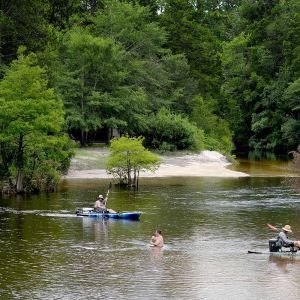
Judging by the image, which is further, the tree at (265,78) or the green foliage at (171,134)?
the tree at (265,78)

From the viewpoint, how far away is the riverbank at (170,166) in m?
66.4

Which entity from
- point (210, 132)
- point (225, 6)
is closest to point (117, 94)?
point (210, 132)

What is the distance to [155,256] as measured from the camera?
33188mm

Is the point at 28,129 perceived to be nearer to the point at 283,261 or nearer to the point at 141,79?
the point at 283,261

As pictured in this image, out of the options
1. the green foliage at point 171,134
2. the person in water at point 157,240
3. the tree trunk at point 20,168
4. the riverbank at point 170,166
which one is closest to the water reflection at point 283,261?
the person in water at point 157,240

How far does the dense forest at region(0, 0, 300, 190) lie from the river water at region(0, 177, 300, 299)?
20.3ft

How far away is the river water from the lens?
2736 cm

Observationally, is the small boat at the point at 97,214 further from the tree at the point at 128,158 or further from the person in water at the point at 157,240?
the tree at the point at 128,158

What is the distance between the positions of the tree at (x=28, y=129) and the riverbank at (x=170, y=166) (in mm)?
9145

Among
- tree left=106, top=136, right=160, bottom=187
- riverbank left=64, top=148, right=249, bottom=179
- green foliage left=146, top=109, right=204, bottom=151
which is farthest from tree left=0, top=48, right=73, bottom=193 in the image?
green foliage left=146, top=109, right=204, bottom=151

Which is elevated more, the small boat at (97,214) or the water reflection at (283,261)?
the small boat at (97,214)

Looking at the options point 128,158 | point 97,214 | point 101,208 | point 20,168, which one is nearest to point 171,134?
point 128,158

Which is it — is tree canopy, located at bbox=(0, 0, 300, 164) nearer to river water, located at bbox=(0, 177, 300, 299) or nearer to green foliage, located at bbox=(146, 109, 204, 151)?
green foliage, located at bbox=(146, 109, 204, 151)

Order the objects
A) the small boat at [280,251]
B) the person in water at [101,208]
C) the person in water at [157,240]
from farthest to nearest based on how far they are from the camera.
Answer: the person in water at [101,208] < the person in water at [157,240] < the small boat at [280,251]
